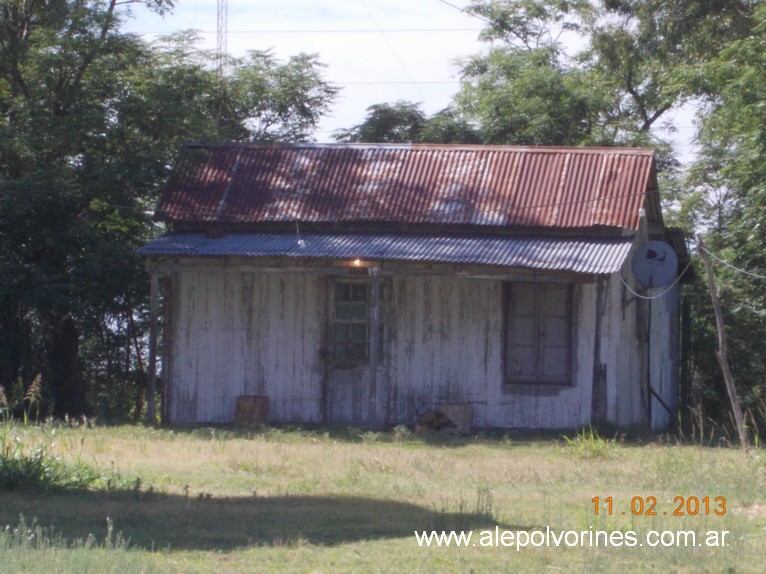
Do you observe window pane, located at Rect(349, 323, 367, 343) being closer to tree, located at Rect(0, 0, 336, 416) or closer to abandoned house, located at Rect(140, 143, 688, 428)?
abandoned house, located at Rect(140, 143, 688, 428)

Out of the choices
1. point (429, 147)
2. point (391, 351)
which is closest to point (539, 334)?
point (391, 351)

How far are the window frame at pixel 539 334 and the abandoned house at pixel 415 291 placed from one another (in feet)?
0.07

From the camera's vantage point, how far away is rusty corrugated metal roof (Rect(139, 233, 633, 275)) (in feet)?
47.9

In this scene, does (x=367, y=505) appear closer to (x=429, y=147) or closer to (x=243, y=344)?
(x=243, y=344)

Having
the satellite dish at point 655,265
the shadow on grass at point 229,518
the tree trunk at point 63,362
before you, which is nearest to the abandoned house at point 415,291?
the satellite dish at point 655,265

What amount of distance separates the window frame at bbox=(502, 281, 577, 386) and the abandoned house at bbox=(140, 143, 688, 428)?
0.07 ft

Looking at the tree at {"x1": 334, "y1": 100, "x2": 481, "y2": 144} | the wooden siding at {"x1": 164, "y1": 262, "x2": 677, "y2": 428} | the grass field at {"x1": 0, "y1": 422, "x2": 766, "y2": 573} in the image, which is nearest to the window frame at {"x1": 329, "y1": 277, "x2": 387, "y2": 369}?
the wooden siding at {"x1": 164, "y1": 262, "x2": 677, "y2": 428}

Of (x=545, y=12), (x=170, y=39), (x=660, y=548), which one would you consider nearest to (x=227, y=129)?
(x=170, y=39)

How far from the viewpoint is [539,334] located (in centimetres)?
1566

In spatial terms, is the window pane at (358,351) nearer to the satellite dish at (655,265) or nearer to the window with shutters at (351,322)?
the window with shutters at (351,322)

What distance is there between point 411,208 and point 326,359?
267 cm

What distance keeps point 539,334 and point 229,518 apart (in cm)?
801

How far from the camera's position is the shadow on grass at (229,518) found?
7.84 meters

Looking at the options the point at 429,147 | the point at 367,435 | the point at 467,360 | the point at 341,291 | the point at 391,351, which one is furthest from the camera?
the point at 429,147
